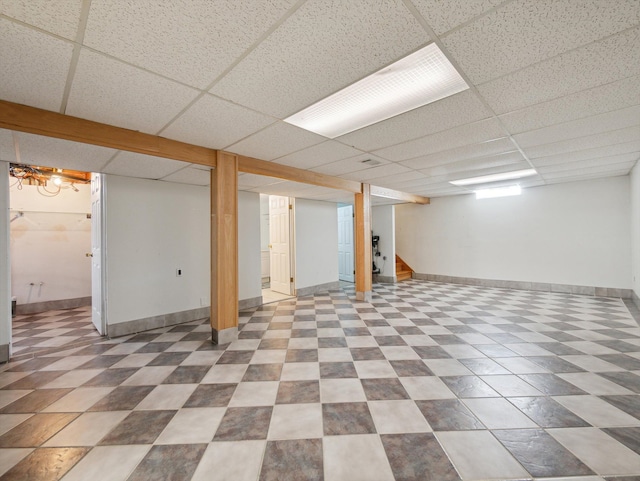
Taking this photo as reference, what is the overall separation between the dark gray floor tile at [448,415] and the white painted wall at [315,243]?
416 cm

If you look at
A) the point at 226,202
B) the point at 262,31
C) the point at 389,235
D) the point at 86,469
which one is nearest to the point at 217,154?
the point at 226,202

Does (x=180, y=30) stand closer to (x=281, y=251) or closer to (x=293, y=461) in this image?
(x=293, y=461)

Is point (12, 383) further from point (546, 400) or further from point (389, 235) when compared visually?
point (389, 235)

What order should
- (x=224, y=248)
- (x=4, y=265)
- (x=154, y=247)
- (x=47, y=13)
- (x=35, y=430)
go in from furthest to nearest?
1. (x=154, y=247)
2. (x=224, y=248)
3. (x=4, y=265)
4. (x=35, y=430)
5. (x=47, y=13)

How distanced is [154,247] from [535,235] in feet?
25.6

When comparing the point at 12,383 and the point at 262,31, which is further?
the point at 12,383

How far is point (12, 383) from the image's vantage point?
235 cm

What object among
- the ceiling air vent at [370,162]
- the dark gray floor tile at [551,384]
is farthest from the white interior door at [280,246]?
the dark gray floor tile at [551,384]

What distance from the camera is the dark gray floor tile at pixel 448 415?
1.73 meters

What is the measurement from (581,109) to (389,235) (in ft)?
17.8

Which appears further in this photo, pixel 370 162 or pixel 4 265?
pixel 370 162

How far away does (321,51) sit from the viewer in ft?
5.00

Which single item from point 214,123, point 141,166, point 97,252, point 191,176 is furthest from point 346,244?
point 214,123

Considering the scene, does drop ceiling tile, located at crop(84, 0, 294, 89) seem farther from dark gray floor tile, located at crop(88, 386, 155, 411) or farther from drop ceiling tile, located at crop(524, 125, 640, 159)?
drop ceiling tile, located at crop(524, 125, 640, 159)
